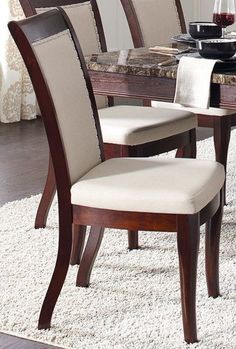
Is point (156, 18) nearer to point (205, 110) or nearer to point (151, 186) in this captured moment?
point (205, 110)

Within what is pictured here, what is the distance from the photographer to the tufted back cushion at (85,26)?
3.57 m

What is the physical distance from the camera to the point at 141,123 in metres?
3.44

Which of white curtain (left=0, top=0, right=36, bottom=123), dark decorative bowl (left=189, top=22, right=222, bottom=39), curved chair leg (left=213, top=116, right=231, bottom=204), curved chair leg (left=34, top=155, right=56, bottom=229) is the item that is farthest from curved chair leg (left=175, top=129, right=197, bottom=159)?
white curtain (left=0, top=0, right=36, bottom=123)

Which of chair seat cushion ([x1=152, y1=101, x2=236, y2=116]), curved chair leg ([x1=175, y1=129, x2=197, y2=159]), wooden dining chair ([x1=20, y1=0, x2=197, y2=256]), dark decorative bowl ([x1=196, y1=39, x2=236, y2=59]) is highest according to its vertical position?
dark decorative bowl ([x1=196, y1=39, x2=236, y2=59])

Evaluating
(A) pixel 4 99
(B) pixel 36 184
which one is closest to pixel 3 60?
(A) pixel 4 99

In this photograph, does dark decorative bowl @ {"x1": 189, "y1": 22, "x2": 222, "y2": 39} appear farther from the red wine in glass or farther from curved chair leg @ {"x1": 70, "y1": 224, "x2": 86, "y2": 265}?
curved chair leg @ {"x1": 70, "y1": 224, "x2": 86, "y2": 265}

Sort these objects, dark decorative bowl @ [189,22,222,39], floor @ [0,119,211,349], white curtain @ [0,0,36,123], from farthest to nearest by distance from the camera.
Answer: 1. white curtain @ [0,0,36,123]
2. floor @ [0,119,211,349]
3. dark decorative bowl @ [189,22,222,39]

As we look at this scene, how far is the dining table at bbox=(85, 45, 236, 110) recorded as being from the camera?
283 centimetres

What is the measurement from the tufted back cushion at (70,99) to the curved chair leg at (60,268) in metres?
0.12

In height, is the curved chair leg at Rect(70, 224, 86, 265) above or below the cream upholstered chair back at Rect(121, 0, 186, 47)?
below

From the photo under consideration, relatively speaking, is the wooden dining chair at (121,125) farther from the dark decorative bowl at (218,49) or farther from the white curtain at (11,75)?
the white curtain at (11,75)

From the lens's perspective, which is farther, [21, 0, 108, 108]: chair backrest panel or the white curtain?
the white curtain

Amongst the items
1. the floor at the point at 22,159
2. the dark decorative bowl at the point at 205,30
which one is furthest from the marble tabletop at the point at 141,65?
the floor at the point at 22,159

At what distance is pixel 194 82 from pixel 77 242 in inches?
28.4
